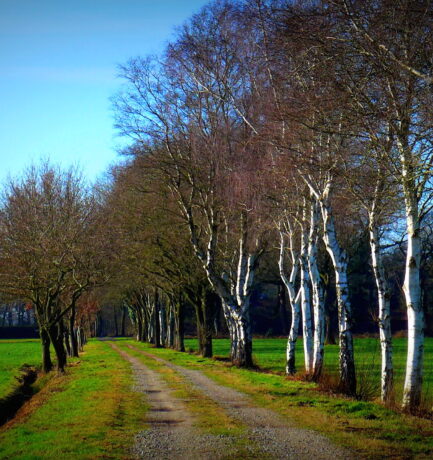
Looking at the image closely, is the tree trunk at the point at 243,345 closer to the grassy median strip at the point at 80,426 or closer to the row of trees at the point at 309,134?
the row of trees at the point at 309,134

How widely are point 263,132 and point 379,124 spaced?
15.6ft

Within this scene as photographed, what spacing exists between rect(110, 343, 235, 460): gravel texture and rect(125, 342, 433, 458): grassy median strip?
82.4 inches

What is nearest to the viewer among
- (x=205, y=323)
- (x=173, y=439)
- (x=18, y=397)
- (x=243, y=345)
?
(x=173, y=439)

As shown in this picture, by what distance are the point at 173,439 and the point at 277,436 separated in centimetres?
182

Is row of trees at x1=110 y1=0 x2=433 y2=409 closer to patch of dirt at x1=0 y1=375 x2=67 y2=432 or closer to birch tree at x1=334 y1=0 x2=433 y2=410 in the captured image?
birch tree at x1=334 y1=0 x2=433 y2=410

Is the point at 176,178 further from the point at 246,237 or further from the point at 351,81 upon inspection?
the point at 351,81

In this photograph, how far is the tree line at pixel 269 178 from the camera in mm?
12719

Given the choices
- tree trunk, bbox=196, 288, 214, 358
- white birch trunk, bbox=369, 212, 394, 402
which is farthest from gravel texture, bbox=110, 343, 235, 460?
tree trunk, bbox=196, 288, 214, 358

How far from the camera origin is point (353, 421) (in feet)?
40.5

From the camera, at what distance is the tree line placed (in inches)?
501

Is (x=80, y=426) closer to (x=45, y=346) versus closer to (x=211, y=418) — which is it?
(x=211, y=418)

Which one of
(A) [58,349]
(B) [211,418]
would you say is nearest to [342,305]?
(B) [211,418]

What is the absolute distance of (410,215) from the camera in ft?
45.0

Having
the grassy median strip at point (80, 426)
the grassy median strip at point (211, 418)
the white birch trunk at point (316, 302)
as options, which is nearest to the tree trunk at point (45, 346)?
the grassy median strip at point (80, 426)
